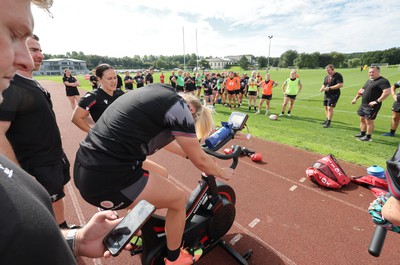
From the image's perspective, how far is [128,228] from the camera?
4.02 feet

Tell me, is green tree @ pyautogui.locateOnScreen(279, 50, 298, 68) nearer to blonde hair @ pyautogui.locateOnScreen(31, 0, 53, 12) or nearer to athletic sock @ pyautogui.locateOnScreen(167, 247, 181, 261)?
athletic sock @ pyautogui.locateOnScreen(167, 247, 181, 261)

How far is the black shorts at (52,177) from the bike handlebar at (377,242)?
2.84m

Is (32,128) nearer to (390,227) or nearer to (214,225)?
(214,225)

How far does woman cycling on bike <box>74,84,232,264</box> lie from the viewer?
1.78m

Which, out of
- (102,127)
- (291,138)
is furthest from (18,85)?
(291,138)

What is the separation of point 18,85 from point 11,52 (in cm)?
165

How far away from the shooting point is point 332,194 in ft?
12.7

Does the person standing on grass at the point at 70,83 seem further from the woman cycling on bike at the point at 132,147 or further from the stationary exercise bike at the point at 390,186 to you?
the stationary exercise bike at the point at 390,186

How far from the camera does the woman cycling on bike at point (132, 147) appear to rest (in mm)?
1777

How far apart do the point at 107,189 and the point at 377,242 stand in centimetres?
194

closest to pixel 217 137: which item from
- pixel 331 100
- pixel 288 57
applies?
pixel 331 100

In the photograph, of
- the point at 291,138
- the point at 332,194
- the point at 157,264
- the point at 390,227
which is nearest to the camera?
the point at 390,227

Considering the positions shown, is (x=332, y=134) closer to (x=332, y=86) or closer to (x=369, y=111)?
(x=369, y=111)

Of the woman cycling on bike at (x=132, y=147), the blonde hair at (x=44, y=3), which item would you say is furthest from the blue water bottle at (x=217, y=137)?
the blonde hair at (x=44, y=3)
